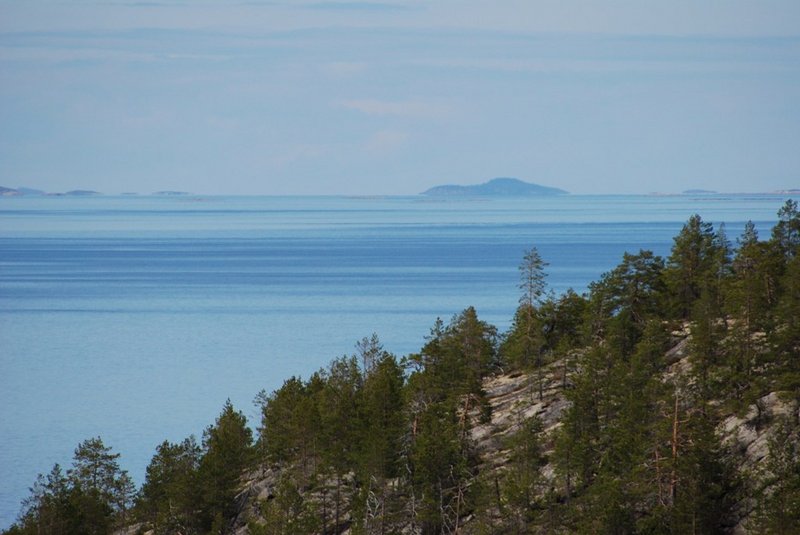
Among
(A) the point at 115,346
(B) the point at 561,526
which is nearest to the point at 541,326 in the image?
(B) the point at 561,526

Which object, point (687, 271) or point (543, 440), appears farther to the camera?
point (687, 271)

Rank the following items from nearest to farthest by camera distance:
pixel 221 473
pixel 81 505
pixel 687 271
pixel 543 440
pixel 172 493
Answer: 1. pixel 543 440
2. pixel 81 505
3. pixel 172 493
4. pixel 221 473
5. pixel 687 271

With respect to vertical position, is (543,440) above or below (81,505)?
above

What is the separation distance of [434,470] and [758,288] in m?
21.0

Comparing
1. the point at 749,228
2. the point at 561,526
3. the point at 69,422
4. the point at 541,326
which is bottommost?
the point at 69,422

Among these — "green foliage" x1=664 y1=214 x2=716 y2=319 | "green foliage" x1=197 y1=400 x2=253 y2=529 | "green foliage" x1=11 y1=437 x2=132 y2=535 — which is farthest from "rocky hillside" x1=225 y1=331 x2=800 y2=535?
"green foliage" x1=11 y1=437 x2=132 y2=535

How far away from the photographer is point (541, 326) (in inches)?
3017

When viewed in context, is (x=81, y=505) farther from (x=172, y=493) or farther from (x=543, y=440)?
(x=543, y=440)

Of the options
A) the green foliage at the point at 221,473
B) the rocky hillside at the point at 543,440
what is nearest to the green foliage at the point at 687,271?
the rocky hillside at the point at 543,440

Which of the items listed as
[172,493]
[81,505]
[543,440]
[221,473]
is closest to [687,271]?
[543,440]

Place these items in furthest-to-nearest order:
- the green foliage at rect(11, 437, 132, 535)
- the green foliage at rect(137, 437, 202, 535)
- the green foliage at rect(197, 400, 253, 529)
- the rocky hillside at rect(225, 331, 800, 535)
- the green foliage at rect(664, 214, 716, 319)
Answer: the green foliage at rect(664, 214, 716, 319) → the green foliage at rect(197, 400, 253, 529) → the green foliage at rect(137, 437, 202, 535) → the green foliage at rect(11, 437, 132, 535) → the rocky hillside at rect(225, 331, 800, 535)

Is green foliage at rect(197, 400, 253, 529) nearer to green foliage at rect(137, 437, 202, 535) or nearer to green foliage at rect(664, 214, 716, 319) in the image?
green foliage at rect(137, 437, 202, 535)

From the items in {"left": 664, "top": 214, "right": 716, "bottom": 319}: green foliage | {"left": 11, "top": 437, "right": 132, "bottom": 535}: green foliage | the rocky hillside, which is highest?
{"left": 664, "top": 214, "right": 716, "bottom": 319}: green foliage

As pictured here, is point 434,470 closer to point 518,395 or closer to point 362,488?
point 362,488
